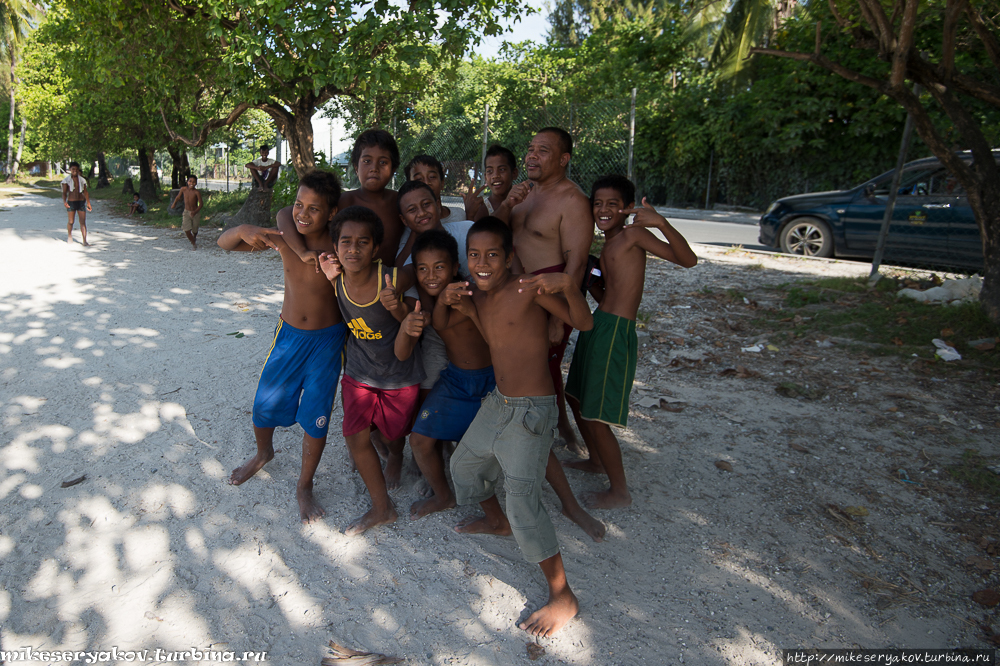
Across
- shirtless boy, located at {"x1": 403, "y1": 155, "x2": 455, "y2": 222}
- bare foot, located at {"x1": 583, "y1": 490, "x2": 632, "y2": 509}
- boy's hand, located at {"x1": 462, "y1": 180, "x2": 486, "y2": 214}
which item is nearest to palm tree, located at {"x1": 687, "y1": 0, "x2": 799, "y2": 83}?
boy's hand, located at {"x1": 462, "y1": 180, "x2": 486, "y2": 214}

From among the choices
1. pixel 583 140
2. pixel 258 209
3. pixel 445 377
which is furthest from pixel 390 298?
pixel 258 209

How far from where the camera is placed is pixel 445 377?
2.87m

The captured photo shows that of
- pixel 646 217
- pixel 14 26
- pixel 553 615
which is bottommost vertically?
pixel 553 615

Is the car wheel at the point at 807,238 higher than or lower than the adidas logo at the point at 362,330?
higher

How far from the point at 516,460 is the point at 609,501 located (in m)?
0.88

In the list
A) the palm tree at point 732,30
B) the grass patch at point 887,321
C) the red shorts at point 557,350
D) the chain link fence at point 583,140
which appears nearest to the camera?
the red shorts at point 557,350

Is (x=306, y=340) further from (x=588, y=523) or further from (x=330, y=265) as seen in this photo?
(x=588, y=523)

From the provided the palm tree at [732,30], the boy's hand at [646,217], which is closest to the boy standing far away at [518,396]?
the boy's hand at [646,217]

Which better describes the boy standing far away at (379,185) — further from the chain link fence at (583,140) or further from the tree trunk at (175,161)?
the tree trunk at (175,161)

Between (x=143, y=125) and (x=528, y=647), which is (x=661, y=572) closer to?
(x=528, y=647)

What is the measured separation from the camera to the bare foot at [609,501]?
300 cm

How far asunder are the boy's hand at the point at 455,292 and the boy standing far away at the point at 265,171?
10484 mm

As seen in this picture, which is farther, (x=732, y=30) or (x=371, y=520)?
(x=732, y=30)

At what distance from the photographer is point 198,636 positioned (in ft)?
7.08
